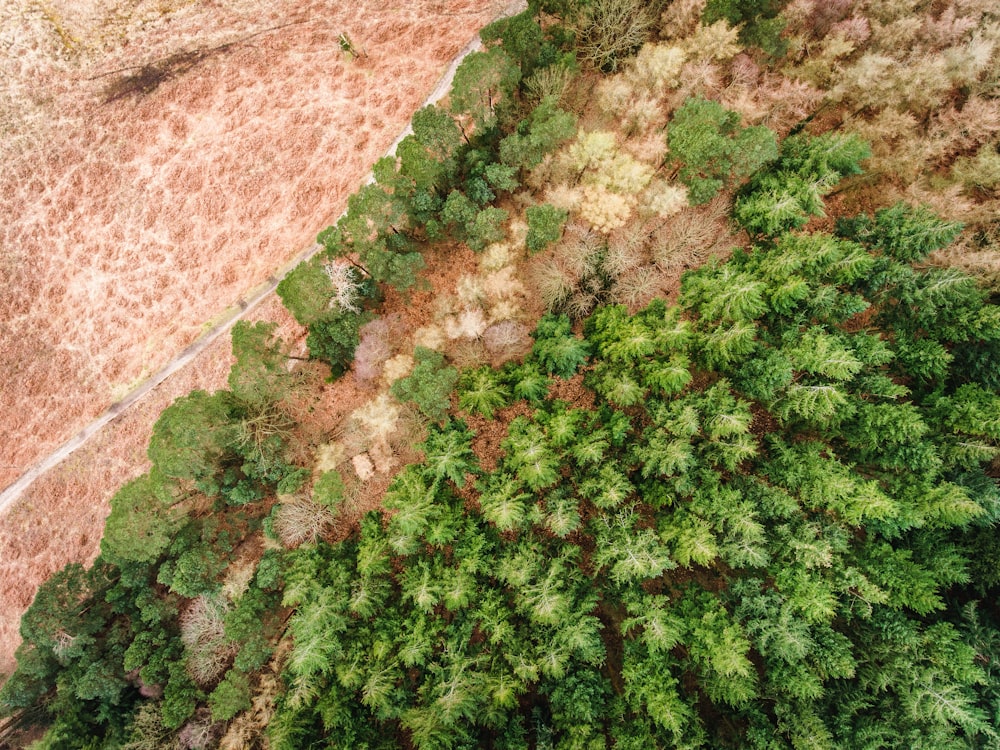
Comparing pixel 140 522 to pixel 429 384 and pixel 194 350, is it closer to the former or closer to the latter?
pixel 194 350

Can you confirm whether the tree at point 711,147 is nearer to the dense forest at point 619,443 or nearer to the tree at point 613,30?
the dense forest at point 619,443

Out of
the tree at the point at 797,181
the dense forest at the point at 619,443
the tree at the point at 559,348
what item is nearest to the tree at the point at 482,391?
the dense forest at the point at 619,443

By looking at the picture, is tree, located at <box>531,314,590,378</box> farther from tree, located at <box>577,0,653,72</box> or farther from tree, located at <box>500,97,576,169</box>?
tree, located at <box>577,0,653,72</box>

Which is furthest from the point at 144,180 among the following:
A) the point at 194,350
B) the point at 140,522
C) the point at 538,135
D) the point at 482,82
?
the point at 538,135

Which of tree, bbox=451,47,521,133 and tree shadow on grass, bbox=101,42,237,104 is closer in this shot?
tree, bbox=451,47,521,133

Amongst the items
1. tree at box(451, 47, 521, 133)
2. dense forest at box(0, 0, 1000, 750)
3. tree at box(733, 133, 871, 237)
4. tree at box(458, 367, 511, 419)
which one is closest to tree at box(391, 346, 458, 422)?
dense forest at box(0, 0, 1000, 750)

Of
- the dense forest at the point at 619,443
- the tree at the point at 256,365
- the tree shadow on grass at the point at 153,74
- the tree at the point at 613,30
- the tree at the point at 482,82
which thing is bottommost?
the dense forest at the point at 619,443

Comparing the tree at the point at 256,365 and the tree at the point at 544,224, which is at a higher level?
the tree at the point at 256,365
